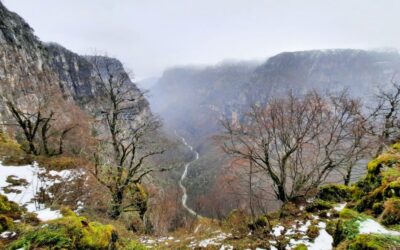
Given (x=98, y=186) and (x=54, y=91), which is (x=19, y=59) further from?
(x=98, y=186)

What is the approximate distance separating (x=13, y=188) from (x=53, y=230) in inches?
350

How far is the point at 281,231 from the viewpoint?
10.1 meters

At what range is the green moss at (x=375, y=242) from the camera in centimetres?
494

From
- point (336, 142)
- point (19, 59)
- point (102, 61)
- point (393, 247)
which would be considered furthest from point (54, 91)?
point (19, 59)

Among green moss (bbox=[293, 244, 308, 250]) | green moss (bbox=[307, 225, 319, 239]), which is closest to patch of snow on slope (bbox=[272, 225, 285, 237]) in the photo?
green moss (bbox=[307, 225, 319, 239])

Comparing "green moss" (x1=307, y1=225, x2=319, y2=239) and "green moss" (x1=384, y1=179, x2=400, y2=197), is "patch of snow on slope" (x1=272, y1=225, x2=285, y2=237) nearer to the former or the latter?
"green moss" (x1=307, y1=225, x2=319, y2=239)

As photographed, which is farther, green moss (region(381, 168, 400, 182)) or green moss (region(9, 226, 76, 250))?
green moss (region(381, 168, 400, 182))

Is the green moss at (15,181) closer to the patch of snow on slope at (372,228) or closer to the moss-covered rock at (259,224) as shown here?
the moss-covered rock at (259,224)

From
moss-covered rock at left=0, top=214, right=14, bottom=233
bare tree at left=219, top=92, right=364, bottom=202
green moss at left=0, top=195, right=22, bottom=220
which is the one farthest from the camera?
bare tree at left=219, top=92, right=364, bottom=202

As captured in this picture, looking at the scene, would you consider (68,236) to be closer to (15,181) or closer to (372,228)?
(372,228)

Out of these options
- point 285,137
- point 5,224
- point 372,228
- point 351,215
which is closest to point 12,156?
point 5,224

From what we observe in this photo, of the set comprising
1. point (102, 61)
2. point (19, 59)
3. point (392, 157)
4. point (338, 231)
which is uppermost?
point (19, 59)

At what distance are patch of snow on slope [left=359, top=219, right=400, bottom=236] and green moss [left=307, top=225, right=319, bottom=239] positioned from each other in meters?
2.73

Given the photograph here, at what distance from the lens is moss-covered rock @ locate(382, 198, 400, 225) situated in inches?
255
